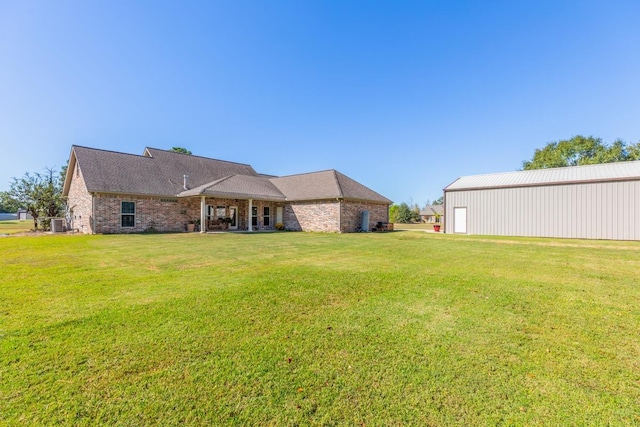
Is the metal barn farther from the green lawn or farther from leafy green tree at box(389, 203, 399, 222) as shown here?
leafy green tree at box(389, 203, 399, 222)

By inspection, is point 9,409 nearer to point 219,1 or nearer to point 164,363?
point 164,363

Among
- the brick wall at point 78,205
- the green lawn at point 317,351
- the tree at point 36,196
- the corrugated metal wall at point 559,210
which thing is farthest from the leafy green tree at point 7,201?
the corrugated metal wall at point 559,210

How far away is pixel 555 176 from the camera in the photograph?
17922 millimetres

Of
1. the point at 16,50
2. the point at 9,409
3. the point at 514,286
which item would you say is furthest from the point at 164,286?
the point at 16,50

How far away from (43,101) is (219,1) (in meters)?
11.2

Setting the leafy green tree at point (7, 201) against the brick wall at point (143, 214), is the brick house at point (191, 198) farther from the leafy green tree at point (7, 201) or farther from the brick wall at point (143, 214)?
the leafy green tree at point (7, 201)

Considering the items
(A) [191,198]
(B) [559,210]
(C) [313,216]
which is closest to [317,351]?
(C) [313,216]

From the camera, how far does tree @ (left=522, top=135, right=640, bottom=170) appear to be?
1502 inches

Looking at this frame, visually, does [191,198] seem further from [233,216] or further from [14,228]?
[14,228]

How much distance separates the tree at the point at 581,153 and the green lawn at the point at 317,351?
160 ft

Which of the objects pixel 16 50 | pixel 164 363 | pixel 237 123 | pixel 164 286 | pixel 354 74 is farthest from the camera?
pixel 237 123

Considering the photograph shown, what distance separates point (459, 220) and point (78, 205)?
28.3 meters

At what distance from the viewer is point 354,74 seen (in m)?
18.8

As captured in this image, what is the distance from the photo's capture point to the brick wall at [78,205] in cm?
1764
